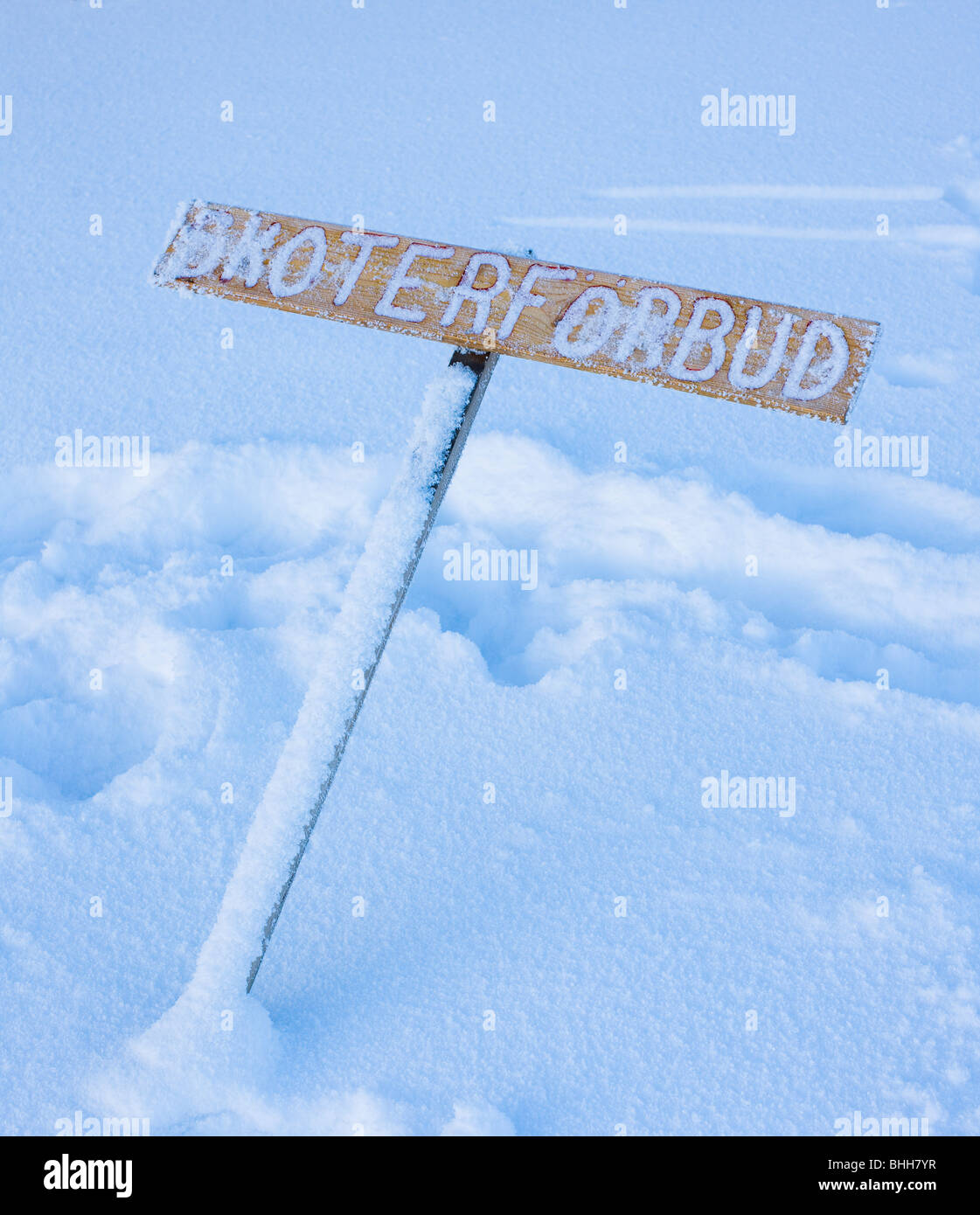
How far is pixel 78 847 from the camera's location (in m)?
1.48

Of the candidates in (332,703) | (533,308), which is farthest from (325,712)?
(533,308)

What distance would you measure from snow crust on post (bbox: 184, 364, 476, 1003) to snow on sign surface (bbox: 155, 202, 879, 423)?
11cm

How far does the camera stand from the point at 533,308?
1.27 m

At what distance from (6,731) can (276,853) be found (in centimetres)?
64

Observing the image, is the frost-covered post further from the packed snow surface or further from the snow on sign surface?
the snow on sign surface

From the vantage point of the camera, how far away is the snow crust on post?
1.24 metres

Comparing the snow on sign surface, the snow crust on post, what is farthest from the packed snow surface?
the snow on sign surface

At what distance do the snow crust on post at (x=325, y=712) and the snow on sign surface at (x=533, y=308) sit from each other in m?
0.11

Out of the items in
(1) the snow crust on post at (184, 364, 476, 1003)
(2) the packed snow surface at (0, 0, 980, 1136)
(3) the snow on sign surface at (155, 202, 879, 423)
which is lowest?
(2) the packed snow surface at (0, 0, 980, 1136)

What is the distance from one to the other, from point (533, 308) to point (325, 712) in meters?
0.54

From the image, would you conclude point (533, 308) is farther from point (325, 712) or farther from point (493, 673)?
point (493, 673)

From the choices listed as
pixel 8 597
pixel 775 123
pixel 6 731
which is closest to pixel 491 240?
pixel 775 123

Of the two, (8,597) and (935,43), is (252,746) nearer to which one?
(8,597)
